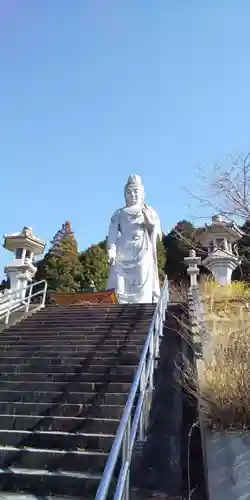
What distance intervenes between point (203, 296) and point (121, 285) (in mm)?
3167

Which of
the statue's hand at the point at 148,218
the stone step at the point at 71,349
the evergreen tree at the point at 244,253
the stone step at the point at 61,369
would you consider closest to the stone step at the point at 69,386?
the stone step at the point at 61,369

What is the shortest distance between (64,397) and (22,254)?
1106 cm

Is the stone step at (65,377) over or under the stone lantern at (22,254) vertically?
under

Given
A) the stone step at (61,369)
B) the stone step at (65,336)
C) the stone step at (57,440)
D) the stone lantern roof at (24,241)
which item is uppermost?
the stone lantern roof at (24,241)

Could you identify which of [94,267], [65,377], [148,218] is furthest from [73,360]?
[94,267]

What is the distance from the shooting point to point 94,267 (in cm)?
2614

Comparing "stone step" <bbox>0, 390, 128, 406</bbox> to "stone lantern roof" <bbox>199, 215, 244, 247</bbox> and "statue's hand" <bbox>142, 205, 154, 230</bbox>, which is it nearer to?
"statue's hand" <bbox>142, 205, 154, 230</bbox>

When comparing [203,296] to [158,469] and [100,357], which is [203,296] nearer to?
[100,357]

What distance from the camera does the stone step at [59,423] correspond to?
18.2ft

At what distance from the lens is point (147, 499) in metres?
4.23

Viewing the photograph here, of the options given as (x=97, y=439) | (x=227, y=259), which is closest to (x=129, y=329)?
(x=97, y=439)

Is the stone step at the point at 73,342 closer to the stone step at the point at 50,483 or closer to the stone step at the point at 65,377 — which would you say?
the stone step at the point at 65,377

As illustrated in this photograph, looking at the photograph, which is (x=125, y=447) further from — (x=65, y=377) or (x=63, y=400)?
(x=65, y=377)

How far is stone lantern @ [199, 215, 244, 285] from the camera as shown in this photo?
1611cm
